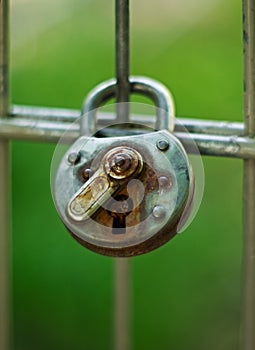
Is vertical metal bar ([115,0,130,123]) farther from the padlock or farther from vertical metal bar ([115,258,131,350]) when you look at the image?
vertical metal bar ([115,258,131,350])

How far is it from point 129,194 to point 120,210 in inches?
0.7

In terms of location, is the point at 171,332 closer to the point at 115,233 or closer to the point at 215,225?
the point at 215,225

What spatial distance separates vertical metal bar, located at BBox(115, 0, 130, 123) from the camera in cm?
73

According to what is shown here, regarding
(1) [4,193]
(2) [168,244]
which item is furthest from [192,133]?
(2) [168,244]

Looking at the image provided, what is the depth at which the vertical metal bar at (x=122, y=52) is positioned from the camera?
0.73 meters

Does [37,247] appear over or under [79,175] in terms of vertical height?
under

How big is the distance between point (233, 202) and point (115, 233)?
4.74 feet

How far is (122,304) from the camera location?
2.89ft

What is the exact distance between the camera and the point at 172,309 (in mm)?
2113

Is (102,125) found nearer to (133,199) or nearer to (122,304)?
(133,199)

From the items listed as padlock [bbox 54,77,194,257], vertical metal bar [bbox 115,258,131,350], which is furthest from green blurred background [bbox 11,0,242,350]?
padlock [bbox 54,77,194,257]

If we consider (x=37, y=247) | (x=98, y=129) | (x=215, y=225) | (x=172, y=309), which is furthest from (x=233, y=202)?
(x=98, y=129)

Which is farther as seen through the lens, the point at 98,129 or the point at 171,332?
the point at 171,332

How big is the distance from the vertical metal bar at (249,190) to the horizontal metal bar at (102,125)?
0.06 ft
